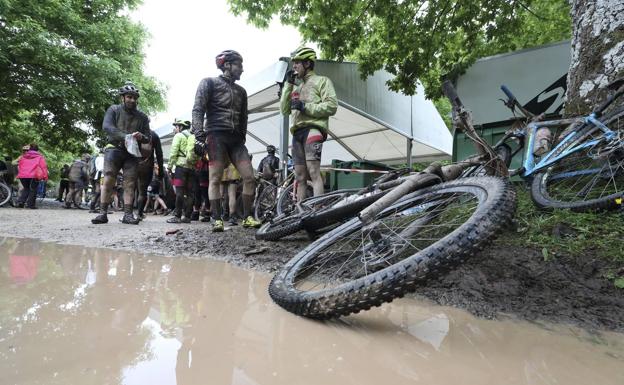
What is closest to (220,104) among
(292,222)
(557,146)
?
(292,222)

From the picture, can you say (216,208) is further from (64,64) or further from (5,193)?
(64,64)

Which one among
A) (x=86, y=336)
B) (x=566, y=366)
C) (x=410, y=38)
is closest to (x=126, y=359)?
(x=86, y=336)

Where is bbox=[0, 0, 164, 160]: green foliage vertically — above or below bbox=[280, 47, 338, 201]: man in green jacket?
above

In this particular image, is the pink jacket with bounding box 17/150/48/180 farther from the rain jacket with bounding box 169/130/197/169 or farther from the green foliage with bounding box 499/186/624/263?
the green foliage with bounding box 499/186/624/263

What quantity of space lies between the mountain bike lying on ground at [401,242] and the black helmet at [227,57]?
2.72 m

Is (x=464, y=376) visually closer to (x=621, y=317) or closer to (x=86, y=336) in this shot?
(x=621, y=317)

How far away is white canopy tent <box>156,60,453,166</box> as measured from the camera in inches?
252

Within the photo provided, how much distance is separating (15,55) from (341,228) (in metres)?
12.5

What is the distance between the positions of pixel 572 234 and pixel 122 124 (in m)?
4.69

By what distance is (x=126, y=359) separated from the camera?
3.36 ft

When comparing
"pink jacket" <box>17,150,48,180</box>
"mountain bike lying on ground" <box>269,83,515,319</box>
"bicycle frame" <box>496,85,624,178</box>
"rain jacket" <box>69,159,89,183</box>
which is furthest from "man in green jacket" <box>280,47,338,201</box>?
"rain jacket" <box>69,159,89,183</box>

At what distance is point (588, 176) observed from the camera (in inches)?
99.0

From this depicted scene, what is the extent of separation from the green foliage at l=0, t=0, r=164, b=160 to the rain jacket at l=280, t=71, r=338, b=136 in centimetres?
1017

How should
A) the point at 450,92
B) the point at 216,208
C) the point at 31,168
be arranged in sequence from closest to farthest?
the point at 450,92
the point at 216,208
the point at 31,168
